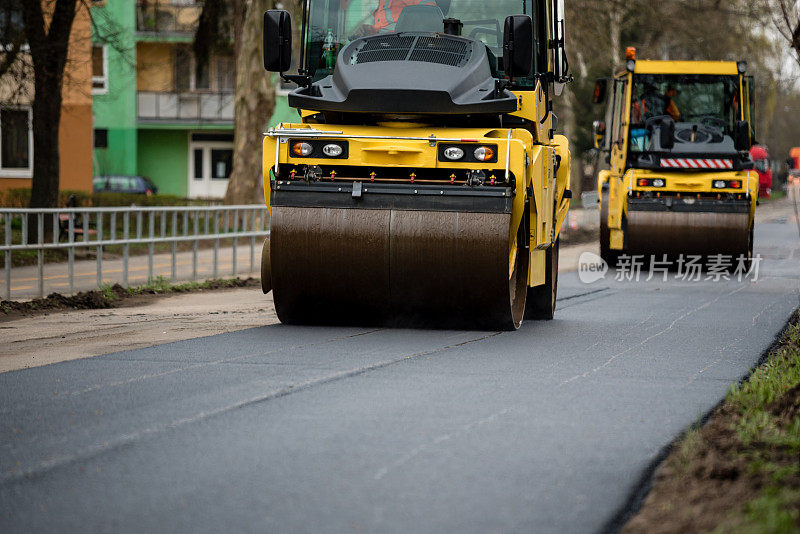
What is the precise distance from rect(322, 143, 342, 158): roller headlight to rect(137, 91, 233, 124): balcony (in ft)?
142

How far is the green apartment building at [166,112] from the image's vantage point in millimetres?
50750

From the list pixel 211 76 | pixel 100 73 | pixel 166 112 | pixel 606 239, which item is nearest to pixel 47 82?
pixel 606 239

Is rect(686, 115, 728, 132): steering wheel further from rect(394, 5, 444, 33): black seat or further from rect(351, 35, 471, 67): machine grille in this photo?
rect(351, 35, 471, 67): machine grille

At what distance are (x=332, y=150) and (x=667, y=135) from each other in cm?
1101

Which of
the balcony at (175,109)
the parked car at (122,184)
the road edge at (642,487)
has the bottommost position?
the road edge at (642,487)

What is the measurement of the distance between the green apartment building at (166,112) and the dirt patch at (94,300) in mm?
33801

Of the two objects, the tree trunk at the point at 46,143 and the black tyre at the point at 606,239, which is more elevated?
the tree trunk at the point at 46,143

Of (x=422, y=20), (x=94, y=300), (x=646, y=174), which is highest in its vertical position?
(x=422, y=20)

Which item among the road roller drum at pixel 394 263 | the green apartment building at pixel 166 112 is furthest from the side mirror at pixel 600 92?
the green apartment building at pixel 166 112

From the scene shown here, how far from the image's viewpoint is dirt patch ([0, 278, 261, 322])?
531 inches

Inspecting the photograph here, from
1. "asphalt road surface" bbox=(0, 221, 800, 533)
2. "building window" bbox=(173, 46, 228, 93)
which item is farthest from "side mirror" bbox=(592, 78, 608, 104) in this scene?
"building window" bbox=(173, 46, 228, 93)

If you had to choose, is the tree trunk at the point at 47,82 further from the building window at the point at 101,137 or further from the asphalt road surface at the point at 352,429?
the building window at the point at 101,137

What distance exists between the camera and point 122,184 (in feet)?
152

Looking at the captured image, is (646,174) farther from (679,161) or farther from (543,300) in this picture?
(543,300)
